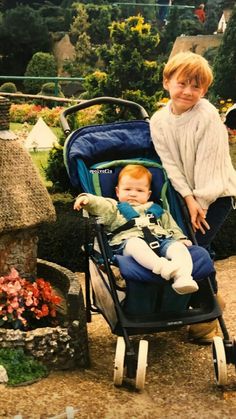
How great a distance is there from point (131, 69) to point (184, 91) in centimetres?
464

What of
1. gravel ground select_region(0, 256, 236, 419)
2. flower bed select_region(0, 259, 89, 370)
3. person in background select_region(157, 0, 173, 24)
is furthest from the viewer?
person in background select_region(157, 0, 173, 24)

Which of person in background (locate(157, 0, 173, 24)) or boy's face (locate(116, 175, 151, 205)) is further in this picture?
person in background (locate(157, 0, 173, 24))

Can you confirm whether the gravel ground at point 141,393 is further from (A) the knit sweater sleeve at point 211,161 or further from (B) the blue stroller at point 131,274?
(A) the knit sweater sleeve at point 211,161

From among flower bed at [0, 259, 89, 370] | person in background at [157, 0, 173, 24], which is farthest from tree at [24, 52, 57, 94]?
flower bed at [0, 259, 89, 370]

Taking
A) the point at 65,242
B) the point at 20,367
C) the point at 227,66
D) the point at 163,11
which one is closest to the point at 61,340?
the point at 20,367

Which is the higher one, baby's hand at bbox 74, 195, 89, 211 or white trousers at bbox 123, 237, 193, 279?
baby's hand at bbox 74, 195, 89, 211

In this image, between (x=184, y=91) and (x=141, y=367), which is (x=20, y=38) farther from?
(x=141, y=367)

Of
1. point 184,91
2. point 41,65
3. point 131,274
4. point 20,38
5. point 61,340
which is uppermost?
point 184,91

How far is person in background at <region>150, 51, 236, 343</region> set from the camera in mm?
4562

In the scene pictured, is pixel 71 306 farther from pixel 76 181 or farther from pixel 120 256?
pixel 76 181

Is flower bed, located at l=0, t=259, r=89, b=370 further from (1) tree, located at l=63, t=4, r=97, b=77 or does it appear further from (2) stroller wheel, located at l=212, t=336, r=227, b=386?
(1) tree, located at l=63, t=4, r=97, b=77

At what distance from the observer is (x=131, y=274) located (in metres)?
4.07

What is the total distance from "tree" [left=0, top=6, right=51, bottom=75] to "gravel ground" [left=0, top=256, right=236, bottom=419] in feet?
38.9

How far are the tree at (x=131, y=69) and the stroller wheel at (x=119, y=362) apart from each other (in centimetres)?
531
